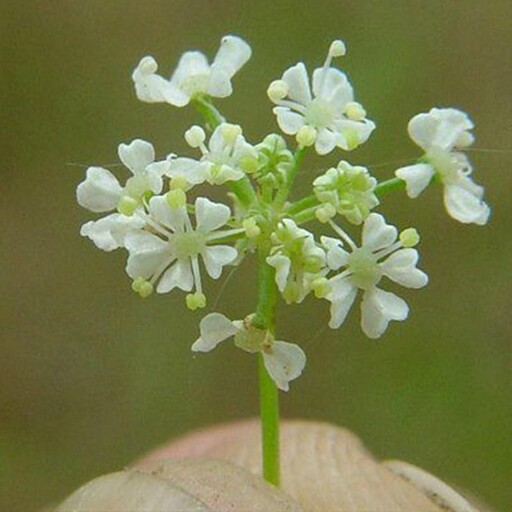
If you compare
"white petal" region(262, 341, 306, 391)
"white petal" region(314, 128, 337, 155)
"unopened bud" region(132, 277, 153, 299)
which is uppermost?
"white petal" region(314, 128, 337, 155)

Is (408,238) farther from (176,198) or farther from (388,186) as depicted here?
(176,198)

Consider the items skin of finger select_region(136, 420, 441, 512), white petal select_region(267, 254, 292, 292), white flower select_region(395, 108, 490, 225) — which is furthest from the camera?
skin of finger select_region(136, 420, 441, 512)

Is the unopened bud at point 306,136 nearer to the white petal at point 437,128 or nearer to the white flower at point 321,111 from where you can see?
the white flower at point 321,111

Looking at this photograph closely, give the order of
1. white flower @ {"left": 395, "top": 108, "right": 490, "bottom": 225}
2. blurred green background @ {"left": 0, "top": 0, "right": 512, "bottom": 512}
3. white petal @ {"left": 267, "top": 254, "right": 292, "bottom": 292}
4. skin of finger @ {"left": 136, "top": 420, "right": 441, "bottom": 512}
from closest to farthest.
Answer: white petal @ {"left": 267, "top": 254, "right": 292, "bottom": 292} < white flower @ {"left": 395, "top": 108, "right": 490, "bottom": 225} < skin of finger @ {"left": 136, "top": 420, "right": 441, "bottom": 512} < blurred green background @ {"left": 0, "top": 0, "right": 512, "bottom": 512}

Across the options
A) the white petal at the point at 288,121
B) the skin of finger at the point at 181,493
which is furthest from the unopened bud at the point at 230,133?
the skin of finger at the point at 181,493

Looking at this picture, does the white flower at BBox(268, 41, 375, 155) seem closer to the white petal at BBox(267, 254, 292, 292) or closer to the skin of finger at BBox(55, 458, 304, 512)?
the white petal at BBox(267, 254, 292, 292)

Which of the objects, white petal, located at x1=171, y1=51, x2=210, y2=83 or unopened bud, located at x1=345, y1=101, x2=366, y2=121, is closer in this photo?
unopened bud, located at x1=345, y1=101, x2=366, y2=121

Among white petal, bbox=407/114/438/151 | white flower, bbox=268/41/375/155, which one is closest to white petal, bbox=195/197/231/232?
white flower, bbox=268/41/375/155
